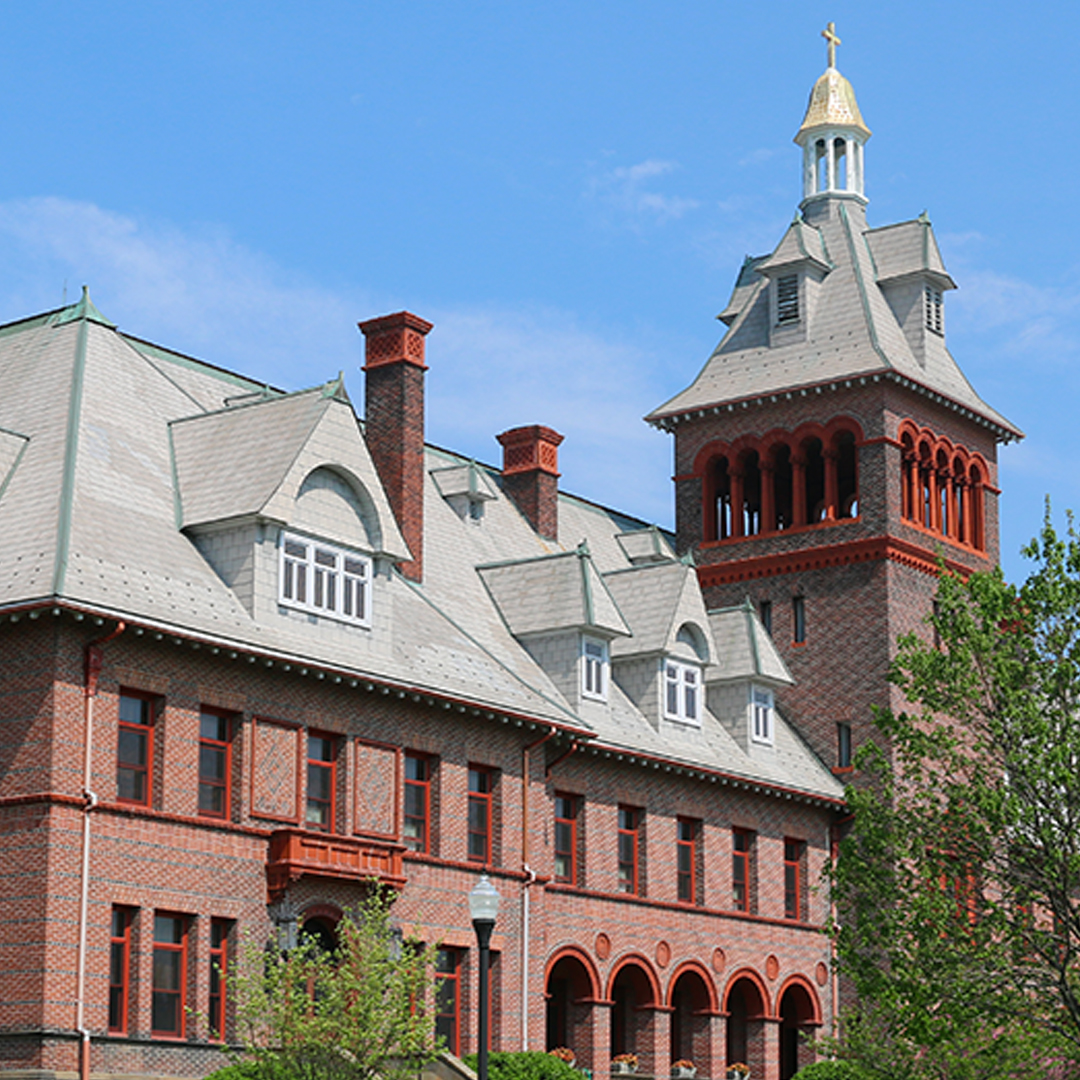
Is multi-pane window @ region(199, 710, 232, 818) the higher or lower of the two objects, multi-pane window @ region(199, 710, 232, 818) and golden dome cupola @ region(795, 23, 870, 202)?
the lower

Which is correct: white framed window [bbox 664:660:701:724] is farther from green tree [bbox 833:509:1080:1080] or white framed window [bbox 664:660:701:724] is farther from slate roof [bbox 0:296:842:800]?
green tree [bbox 833:509:1080:1080]

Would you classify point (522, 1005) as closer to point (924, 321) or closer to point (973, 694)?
point (973, 694)

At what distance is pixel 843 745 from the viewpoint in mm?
59719

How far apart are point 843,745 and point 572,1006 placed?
15.0 metres

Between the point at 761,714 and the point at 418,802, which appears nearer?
the point at 418,802

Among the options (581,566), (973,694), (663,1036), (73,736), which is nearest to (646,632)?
(581,566)

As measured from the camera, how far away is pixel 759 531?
63.4 m

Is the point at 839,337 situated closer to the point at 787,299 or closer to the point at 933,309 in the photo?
the point at 787,299

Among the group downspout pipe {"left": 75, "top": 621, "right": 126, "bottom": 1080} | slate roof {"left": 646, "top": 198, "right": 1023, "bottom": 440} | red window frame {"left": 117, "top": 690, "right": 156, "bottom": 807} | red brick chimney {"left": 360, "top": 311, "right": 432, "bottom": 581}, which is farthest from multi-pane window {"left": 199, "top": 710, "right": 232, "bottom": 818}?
slate roof {"left": 646, "top": 198, "right": 1023, "bottom": 440}

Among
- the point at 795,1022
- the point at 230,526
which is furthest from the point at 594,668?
the point at 795,1022

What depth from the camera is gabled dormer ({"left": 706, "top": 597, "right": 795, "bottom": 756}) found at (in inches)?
2215

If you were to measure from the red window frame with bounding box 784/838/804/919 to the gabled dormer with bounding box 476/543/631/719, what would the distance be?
887cm

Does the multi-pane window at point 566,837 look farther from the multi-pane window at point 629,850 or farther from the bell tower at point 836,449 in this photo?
the bell tower at point 836,449

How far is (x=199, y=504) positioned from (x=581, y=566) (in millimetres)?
12741
